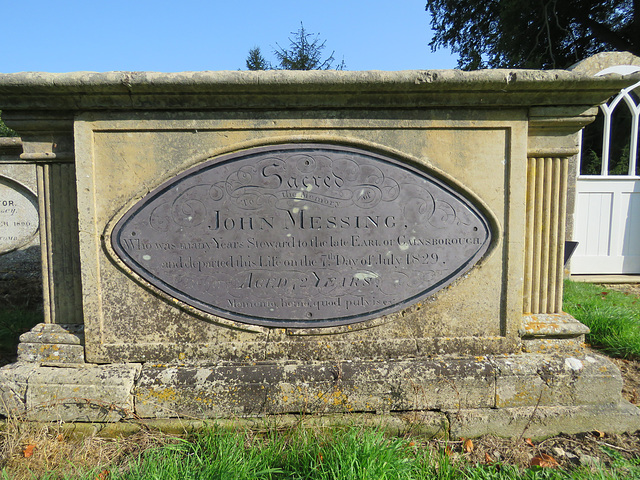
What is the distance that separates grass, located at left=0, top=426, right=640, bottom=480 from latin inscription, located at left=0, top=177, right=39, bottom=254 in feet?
12.8

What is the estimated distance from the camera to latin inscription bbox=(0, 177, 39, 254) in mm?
4656

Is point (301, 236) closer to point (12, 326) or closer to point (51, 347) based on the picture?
point (51, 347)

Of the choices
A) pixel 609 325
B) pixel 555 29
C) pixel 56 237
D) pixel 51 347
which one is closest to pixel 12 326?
pixel 51 347

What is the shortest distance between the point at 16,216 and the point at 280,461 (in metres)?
4.88

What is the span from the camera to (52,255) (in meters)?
2.10

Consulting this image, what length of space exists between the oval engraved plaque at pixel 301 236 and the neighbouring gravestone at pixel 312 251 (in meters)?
0.01

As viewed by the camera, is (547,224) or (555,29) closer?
(547,224)

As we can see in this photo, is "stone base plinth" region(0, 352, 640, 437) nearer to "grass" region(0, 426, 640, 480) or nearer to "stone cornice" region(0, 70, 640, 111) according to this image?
"grass" region(0, 426, 640, 480)

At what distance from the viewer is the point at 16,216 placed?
4.71 m

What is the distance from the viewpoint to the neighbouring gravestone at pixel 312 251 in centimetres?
196

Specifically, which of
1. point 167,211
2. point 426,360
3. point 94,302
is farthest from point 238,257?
point 426,360

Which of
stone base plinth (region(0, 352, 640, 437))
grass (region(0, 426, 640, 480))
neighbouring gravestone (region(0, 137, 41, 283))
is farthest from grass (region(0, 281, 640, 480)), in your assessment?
neighbouring gravestone (region(0, 137, 41, 283))

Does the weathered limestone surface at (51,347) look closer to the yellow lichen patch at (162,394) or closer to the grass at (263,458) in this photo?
the grass at (263,458)

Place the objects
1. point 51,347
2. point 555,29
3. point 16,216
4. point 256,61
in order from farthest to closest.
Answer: point 256,61, point 555,29, point 16,216, point 51,347
